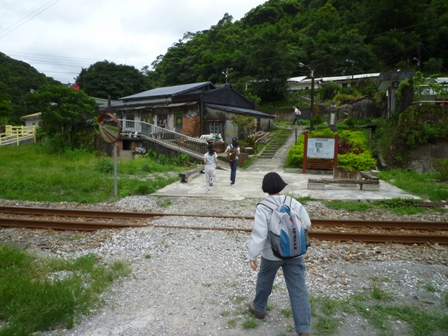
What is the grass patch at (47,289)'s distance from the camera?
3.40 meters

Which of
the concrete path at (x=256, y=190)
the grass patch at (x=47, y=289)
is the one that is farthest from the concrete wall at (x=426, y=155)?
the grass patch at (x=47, y=289)

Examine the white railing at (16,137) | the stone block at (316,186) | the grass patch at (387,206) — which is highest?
the white railing at (16,137)

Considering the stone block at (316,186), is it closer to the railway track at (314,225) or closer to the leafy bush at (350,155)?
the railway track at (314,225)

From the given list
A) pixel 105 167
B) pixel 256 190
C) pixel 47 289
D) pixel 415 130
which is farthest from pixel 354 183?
pixel 105 167

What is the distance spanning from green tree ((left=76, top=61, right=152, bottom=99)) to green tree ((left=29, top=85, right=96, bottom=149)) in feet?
106

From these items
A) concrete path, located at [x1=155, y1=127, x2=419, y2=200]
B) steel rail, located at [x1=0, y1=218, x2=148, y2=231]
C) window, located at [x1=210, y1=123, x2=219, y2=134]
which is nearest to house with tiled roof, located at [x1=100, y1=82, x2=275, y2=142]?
window, located at [x1=210, y1=123, x2=219, y2=134]

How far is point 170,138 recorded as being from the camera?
72.0 ft

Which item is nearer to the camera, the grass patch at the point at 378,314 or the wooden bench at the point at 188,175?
the grass patch at the point at 378,314

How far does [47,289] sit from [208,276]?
2.10m

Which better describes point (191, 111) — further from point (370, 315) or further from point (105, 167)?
point (370, 315)

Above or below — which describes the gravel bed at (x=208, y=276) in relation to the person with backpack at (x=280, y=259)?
below

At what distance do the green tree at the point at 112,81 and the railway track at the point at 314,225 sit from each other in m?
47.3

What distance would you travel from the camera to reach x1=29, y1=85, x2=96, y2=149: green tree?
782 inches

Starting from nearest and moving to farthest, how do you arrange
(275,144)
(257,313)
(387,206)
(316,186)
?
(257,313), (387,206), (316,186), (275,144)
